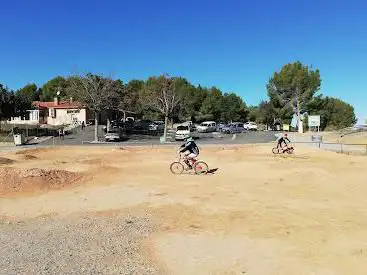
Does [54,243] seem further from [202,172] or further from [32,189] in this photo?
[202,172]

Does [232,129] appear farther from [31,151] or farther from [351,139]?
[31,151]

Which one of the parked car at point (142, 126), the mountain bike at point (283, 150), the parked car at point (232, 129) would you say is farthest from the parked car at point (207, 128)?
the mountain bike at point (283, 150)

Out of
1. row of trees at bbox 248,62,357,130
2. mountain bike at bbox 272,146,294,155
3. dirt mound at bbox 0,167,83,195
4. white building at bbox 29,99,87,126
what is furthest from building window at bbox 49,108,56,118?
dirt mound at bbox 0,167,83,195

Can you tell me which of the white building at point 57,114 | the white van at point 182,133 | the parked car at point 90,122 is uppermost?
the white building at point 57,114

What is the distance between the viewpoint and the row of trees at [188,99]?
190 ft

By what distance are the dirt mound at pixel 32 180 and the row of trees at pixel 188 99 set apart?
3483 cm

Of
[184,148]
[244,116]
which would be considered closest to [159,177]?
[184,148]

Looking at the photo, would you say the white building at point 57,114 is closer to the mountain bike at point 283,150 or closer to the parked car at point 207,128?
the parked car at point 207,128

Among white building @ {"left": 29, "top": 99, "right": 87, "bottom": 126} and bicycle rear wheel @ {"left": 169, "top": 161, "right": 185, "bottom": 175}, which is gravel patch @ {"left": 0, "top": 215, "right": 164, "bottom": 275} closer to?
bicycle rear wheel @ {"left": 169, "top": 161, "right": 185, "bottom": 175}

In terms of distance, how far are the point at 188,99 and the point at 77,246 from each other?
73020 millimetres

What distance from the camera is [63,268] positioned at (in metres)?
9.31

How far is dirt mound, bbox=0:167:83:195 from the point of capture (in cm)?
2006

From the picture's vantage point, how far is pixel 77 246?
1094 cm

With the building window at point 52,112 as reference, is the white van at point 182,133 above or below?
below
